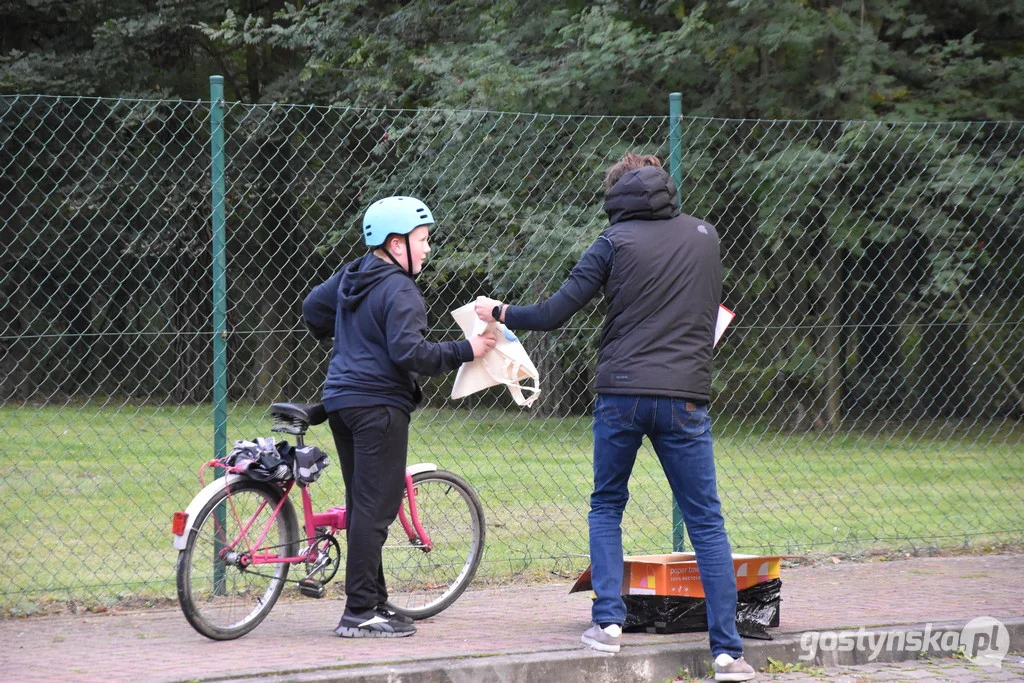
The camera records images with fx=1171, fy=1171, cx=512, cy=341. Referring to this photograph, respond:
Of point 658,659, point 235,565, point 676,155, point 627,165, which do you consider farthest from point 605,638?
point 676,155

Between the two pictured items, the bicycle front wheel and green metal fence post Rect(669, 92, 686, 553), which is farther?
green metal fence post Rect(669, 92, 686, 553)

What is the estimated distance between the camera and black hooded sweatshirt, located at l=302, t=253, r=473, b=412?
15.3 ft

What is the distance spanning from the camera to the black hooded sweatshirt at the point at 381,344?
466cm

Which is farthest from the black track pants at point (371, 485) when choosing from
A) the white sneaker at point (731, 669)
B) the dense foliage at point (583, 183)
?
the dense foliage at point (583, 183)

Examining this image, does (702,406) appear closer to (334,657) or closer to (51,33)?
(334,657)

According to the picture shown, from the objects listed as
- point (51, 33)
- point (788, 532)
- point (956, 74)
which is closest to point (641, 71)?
point (956, 74)

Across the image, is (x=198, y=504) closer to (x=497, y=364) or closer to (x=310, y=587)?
(x=310, y=587)

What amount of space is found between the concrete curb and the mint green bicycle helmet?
5.62 feet

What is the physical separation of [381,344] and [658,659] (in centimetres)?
168

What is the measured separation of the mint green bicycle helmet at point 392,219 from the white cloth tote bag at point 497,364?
41 cm

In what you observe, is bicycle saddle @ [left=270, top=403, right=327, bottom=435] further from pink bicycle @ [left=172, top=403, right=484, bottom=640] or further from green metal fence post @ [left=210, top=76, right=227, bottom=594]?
green metal fence post @ [left=210, top=76, right=227, bottom=594]

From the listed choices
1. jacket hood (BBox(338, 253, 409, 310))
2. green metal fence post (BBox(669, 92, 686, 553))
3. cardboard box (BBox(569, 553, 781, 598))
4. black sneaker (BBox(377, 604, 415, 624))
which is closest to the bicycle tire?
black sneaker (BBox(377, 604, 415, 624))

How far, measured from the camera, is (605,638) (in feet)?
15.2

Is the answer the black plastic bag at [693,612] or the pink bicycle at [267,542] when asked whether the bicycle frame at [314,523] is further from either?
the black plastic bag at [693,612]
